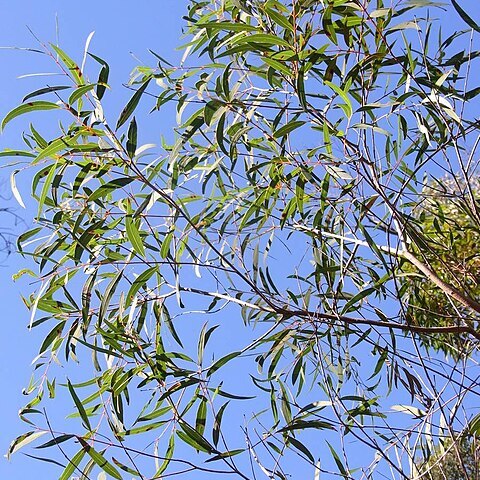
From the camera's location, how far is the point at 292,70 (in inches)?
70.4

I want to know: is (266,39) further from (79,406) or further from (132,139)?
(79,406)

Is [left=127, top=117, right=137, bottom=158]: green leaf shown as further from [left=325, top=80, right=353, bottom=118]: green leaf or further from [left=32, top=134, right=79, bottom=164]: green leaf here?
[left=325, top=80, right=353, bottom=118]: green leaf

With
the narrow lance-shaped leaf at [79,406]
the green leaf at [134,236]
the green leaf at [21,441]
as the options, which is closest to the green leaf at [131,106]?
the green leaf at [134,236]

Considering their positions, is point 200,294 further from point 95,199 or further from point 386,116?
point 386,116

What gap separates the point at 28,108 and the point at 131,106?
230mm

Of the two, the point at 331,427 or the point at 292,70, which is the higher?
the point at 292,70

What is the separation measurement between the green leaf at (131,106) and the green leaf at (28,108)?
0.15 meters

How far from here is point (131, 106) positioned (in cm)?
167

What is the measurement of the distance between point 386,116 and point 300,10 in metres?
0.31

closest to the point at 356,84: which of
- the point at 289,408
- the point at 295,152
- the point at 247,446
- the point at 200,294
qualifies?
the point at 295,152

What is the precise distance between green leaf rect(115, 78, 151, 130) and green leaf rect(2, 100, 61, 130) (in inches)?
5.7

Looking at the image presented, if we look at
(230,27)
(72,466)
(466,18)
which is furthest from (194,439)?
(466,18)

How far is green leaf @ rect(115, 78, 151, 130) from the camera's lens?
1.66 meters

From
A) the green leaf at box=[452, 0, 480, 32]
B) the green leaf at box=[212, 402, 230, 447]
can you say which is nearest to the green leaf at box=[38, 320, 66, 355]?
the green leaf at box=[212, 402, 230, 447]
